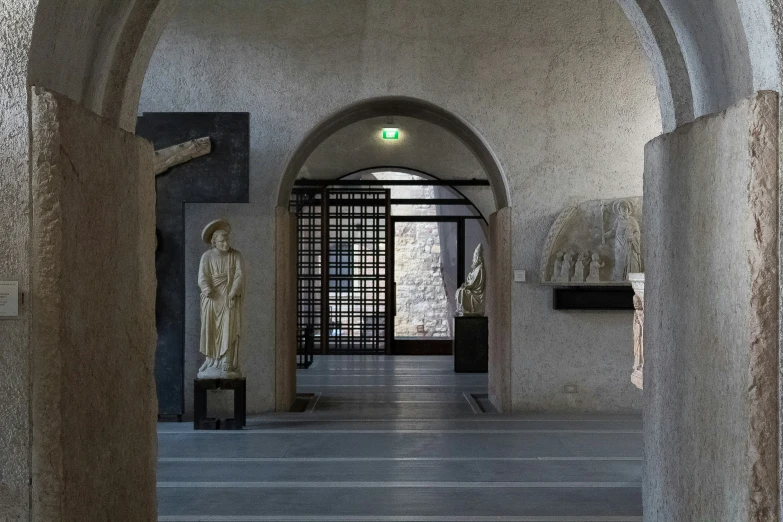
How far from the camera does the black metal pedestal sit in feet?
31.3

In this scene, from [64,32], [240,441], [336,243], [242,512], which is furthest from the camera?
[336,243]

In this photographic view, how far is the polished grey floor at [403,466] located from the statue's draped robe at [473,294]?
13.6 ft

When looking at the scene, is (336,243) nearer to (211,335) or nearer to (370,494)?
(211,335)

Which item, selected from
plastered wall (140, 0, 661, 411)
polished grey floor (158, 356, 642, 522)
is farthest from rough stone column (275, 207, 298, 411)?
polished grey floor (158, 356, 642, 522)

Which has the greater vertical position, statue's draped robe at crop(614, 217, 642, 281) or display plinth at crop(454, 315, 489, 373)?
statue's draped robe at crop(614, 217, 642, 281)

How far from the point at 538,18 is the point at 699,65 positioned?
21.9 ft

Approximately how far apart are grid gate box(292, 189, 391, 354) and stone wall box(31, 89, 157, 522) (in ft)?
46.6

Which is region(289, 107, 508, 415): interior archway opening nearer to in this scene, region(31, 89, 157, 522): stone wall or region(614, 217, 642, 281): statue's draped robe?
region(614, 217, 642, 281): statue's draped robe

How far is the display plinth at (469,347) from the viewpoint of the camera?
1483 cm

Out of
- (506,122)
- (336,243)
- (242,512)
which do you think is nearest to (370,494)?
(242,512)

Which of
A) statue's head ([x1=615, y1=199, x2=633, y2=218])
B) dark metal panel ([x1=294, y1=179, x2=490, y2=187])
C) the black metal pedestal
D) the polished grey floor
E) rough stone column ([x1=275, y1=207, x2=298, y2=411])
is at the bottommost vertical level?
A: the polished grey floor

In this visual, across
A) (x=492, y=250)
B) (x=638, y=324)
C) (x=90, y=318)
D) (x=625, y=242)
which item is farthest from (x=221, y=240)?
(x=90, y=318)

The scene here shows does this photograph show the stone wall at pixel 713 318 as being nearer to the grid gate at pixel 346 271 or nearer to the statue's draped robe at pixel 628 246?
the statue's draped robe at pixel 628 246

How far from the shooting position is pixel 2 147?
315 cm
